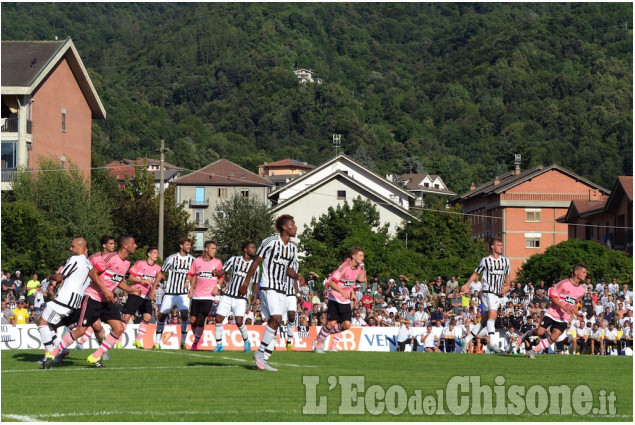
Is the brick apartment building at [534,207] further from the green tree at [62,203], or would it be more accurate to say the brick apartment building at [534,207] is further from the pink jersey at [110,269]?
the pink jersey at [110,269]

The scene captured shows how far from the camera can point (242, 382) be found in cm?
1562

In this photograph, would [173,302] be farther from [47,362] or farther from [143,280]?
[47,362]

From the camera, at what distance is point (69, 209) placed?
62.8 m

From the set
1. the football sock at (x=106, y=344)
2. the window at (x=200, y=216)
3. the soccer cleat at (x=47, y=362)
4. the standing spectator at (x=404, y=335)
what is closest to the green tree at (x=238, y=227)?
the window at (x=200, y=216)

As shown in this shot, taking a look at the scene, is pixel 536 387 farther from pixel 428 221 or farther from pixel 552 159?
pixel 552 159

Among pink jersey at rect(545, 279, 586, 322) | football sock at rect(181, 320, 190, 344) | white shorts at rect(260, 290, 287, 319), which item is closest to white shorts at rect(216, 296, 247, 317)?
football sock at rect(181, 320, 190, 344)


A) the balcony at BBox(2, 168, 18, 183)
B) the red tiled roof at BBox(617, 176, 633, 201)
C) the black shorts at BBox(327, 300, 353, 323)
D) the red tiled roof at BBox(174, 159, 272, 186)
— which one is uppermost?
the red tiled roof at BBox(174, 159, 272, 186)

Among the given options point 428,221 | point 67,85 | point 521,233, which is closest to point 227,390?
point 67,85

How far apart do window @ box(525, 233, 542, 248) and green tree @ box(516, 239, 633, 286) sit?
44.9 metres

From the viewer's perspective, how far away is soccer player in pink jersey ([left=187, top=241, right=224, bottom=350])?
2417 centimetres

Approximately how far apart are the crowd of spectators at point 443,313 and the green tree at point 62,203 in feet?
65.0

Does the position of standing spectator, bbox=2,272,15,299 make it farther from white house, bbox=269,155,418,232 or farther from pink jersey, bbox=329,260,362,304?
white house, bbox=269,155,418,232

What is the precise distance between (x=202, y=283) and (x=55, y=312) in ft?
21.7

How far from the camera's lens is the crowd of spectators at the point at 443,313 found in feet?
104
